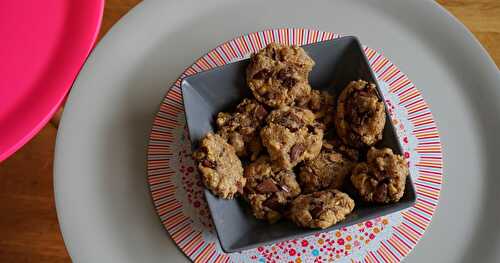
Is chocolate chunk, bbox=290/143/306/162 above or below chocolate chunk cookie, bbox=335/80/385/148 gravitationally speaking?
below

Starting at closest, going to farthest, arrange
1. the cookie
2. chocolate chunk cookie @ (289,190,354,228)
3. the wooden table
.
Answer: chocolate chunk cookie @ (289,190,354,228) < the cookie < the wooden table

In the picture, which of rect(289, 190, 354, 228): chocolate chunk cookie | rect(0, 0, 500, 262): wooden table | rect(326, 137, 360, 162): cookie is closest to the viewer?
rect(289, 190, 354, 228): chocolate chunk cookie

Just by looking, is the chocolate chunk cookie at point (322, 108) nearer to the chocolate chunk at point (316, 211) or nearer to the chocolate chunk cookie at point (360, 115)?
the chocolate chunk cookie at point (360, 115)

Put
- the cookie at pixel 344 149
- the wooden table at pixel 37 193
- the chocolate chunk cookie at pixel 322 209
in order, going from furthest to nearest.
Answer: the wooden table at pixel 37 193, the cookie at pixel 344 149, the chocolate chunk cookie at pixel 322 209

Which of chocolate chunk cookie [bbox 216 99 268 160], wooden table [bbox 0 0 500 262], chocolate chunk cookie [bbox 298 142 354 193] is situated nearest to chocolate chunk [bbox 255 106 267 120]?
chocolate chunk cookie [bbox 216 99 268 160]

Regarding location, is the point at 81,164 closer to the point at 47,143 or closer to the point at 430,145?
the point at 47,143

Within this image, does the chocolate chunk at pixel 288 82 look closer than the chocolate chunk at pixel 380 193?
No

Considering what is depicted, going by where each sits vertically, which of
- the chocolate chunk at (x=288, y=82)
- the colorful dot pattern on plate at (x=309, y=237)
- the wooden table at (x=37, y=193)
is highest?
the chocolate chunk at (x=288, y=82)

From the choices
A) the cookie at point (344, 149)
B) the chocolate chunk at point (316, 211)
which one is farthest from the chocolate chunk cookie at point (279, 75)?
the chocolate chunk at point (316, 211)

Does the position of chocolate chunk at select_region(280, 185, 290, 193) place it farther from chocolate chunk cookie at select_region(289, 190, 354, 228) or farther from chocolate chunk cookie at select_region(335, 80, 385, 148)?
chocolate chunk cookie at select_region(335, 80, 385, 148)
